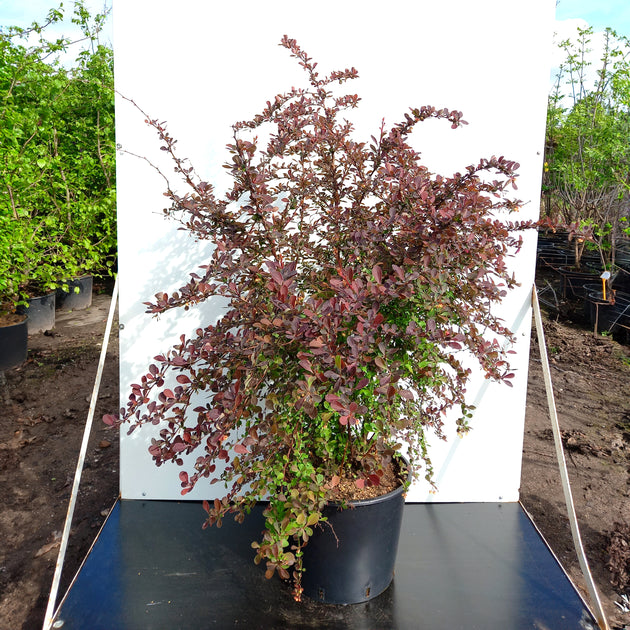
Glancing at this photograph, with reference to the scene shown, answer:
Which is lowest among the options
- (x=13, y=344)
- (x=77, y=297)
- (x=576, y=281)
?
(x=13, y=344)

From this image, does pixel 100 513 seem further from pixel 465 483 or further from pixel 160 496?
pixel 465 483

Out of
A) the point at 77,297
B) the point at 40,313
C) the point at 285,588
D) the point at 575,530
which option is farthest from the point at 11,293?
the point at 575,530

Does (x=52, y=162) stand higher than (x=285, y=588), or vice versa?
(x=52, y=162)

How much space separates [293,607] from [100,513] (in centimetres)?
127

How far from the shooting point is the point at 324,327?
1.32 metres

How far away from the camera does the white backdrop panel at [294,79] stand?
2.09 m

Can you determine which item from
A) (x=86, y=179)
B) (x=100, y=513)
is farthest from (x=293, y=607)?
(x=86, y=179)

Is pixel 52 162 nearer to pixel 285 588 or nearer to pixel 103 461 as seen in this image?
pixel 103 461

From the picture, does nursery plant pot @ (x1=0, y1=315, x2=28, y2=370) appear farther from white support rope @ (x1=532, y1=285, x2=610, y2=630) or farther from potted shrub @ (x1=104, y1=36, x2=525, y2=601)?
white support rope @ (x1=532, y1=285, x2=610, y2=630)

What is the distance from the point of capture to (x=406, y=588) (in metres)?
1.80

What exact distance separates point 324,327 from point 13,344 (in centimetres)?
385

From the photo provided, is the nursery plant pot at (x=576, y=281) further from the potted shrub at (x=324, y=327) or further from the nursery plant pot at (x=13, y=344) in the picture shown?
the nursery plant pot at (x=13, y=344)

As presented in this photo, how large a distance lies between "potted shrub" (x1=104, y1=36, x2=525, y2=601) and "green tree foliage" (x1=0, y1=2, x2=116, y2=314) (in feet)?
9.74

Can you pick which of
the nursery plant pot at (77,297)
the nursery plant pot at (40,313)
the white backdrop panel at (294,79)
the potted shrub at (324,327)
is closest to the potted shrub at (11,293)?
the nursery plant pot at (40,313)
